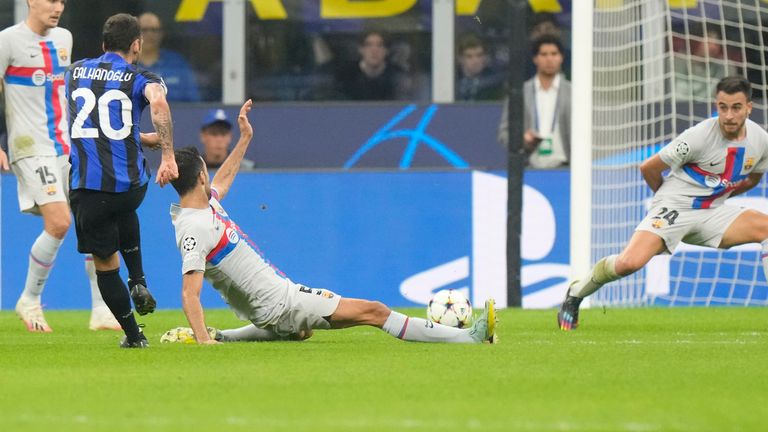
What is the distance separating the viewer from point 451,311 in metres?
8.92

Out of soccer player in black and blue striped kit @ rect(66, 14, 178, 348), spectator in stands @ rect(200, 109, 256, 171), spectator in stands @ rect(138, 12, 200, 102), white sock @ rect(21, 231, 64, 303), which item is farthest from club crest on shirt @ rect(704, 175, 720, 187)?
spectator in stands @ rect(138, 12, 200, 102)

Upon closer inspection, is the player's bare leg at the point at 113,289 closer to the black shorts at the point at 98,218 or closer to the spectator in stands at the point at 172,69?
the black shorts at the point at 98,218

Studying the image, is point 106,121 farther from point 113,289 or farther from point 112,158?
point 113,289

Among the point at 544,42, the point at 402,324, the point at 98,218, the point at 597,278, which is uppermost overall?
the point at 544,42

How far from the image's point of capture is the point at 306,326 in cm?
841

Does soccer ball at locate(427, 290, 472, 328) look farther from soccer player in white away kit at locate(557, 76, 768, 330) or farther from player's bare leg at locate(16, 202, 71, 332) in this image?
player's bare leg at locate(16, 202, 71, 332)

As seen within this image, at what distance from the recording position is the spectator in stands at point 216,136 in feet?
45.4

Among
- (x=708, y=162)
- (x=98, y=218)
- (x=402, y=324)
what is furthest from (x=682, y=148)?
(x=98, y=218)

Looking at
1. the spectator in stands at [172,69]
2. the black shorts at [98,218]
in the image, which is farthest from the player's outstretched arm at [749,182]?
the spectator in stands at [172,69]

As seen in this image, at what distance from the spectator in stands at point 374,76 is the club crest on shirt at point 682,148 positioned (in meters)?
5.31

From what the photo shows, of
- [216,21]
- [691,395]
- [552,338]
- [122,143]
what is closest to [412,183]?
[216,21]

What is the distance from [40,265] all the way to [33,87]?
1184 mm

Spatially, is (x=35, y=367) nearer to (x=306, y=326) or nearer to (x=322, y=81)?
(x=306, y=326)

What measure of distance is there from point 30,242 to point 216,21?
3179 mm
